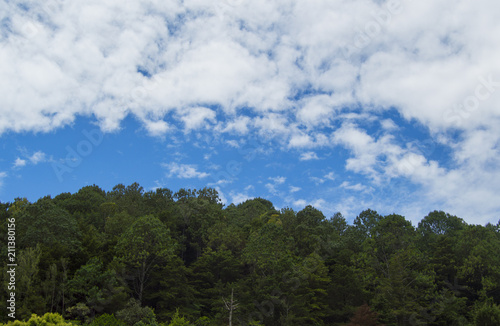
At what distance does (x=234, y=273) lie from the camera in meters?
48.1

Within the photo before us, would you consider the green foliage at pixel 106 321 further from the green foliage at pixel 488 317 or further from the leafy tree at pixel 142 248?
the green foliage at pixel 488 317

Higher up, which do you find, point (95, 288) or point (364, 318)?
point (95, 288)

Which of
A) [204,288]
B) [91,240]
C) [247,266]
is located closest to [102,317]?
[91,240]

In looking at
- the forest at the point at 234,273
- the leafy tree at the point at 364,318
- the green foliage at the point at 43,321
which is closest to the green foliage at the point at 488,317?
the forest at the point at 234,273

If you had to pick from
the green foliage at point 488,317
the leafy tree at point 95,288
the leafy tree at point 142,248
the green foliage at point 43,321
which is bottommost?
the green foliage at point 488,317

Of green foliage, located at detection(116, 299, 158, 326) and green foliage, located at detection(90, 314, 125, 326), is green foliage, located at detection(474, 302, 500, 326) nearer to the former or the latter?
green foliage, located at detection(116, 299, 158, 326)

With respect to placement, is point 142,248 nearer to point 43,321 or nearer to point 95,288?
point 95,288

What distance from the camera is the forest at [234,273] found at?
33.0 metres

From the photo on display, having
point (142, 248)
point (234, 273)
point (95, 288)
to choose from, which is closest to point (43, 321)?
point (95, 288)

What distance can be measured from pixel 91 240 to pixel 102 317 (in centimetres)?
1072

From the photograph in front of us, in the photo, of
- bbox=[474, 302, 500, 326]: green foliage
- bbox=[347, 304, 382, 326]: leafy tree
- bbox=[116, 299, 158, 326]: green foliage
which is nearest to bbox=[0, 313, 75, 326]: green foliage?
bbox=[116, 299, 158, 326]: green foliage

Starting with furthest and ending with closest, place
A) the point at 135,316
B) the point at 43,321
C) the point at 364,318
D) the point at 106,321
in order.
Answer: the point at 364,318, the point at 135,316, the point at 106,321, the point at 43,321

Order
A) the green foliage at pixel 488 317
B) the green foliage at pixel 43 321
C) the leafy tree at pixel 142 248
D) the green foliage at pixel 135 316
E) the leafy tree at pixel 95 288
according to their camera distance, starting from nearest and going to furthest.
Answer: the green foliage at pixel 43 321 → the green foliage at pixel 135 316 → the leafy tree at pixel 95 288 → the green foliage at pixel 488 317 → the leafy tree at pixel 142 248

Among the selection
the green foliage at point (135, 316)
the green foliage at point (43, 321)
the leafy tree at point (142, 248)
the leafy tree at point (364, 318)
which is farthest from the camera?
the leafy tree at point (142, 248)
